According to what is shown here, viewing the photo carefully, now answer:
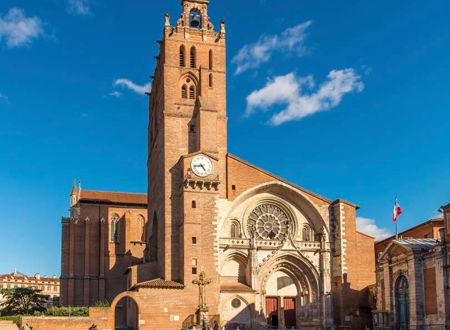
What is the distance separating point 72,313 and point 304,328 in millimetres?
18193

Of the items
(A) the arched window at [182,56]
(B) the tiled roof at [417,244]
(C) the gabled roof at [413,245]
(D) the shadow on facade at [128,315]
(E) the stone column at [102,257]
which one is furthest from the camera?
(E) the stone column at [102,257]

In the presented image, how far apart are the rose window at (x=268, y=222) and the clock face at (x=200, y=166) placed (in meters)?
5.90

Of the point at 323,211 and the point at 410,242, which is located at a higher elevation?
the point at 323,211

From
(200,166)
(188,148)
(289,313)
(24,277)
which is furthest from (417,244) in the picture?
(24,277)

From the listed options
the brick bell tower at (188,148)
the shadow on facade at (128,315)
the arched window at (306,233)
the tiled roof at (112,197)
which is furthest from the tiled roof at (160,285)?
the tiled roof at (112,197)

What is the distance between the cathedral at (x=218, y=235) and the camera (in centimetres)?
4534

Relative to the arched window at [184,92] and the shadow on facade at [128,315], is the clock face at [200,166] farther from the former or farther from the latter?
the shadow on facade at [128,315]

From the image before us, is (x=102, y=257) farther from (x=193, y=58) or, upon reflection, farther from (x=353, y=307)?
(x=353, y=307)

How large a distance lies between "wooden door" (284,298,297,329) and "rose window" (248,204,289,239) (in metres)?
5.33

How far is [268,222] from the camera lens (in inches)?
2028

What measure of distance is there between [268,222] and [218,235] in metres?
→ 5.51

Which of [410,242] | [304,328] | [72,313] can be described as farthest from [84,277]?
[410,242]

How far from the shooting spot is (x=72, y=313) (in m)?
45.0

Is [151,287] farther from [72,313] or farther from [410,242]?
[410,242]
